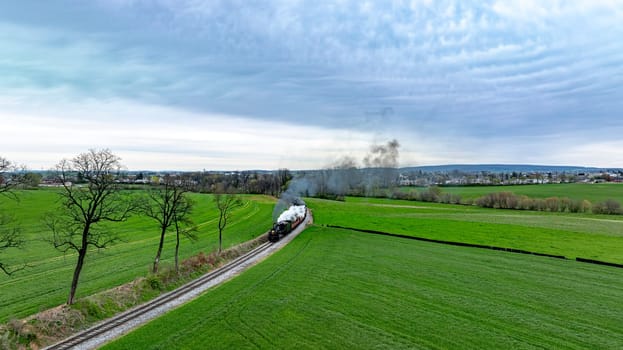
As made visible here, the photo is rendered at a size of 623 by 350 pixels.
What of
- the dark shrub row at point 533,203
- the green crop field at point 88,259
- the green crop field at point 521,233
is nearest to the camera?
the green crop field at point 88,259

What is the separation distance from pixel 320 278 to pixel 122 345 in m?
14.5

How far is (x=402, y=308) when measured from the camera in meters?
20.8

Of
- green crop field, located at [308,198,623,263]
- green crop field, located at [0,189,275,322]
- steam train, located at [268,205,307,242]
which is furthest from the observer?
steam train, located at [268,205,307,242]

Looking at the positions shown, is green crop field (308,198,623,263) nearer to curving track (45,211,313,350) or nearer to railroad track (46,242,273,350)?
curving track (45,211,313,350)

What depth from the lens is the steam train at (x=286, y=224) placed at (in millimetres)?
45031

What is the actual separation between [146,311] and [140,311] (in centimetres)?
36

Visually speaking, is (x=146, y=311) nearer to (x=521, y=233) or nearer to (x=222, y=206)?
(x=222, y=206)

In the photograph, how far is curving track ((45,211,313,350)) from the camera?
17.6 metres

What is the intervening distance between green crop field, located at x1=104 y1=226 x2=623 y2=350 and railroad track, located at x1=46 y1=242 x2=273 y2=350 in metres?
2.11

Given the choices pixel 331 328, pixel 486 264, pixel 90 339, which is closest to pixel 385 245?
pixel 486 264

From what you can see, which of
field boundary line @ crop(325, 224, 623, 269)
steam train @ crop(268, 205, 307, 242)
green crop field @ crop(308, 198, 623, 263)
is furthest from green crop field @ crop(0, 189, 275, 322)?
green crop field @ crop(308, 198, 623, 263)

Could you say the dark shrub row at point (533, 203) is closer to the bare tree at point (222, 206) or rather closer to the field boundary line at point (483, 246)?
the field boundary line at point (483, 246)

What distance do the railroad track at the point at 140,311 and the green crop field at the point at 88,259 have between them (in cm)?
552

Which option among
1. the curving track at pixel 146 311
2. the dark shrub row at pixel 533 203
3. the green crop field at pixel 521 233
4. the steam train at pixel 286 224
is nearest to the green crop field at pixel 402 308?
the curving track at pixel 146 311
